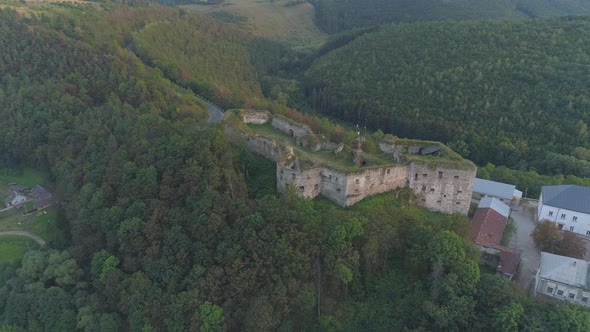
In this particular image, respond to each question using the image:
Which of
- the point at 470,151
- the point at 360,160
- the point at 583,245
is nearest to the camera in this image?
the point at 583,245

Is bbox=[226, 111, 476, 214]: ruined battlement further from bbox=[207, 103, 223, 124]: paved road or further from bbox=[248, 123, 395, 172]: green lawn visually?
bbox=[207, 103, 223, 124]: paved road

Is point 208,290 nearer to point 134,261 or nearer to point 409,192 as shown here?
point 134,261

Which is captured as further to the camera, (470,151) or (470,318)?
(470,151)

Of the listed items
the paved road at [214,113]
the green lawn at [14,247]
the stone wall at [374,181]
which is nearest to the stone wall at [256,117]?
the paved road at [214,113]

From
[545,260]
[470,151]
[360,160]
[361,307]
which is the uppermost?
[360,160]

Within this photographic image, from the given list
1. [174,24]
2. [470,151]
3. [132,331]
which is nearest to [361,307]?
[132,331]

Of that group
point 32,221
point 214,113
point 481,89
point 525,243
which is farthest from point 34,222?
point 481,89

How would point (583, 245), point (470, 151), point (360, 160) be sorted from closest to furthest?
point (583, 245)
point (360, 160)
point (470, 151)
